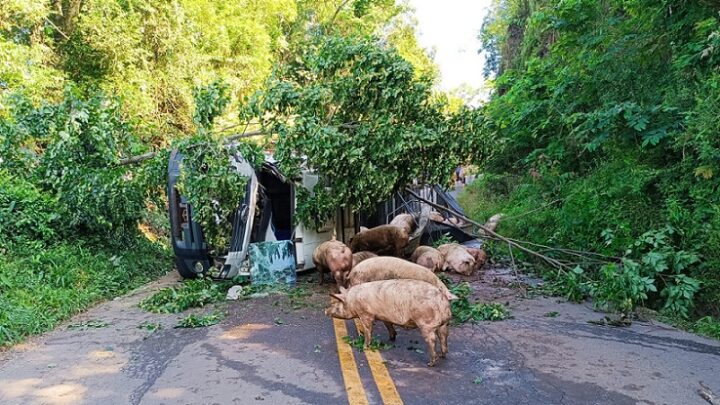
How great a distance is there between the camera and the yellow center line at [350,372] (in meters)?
3.94

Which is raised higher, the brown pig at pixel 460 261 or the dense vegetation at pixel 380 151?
the dense vegetation at pixel 380 151

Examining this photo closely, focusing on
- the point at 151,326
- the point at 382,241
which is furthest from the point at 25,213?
the point at 382,241

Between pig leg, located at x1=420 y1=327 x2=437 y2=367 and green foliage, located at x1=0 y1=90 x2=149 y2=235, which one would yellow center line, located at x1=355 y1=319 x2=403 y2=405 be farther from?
green foliage, located at x1=0 y1=90 x2=149 y2=235

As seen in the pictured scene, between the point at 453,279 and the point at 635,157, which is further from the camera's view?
the point at 453,279

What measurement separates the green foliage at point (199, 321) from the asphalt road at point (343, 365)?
13 centimetres

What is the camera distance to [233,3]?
15.6 meters

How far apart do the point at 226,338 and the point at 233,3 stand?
12.6 metres

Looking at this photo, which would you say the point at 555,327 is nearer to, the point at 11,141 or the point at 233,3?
the point at 11,141

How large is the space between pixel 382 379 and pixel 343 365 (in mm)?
505

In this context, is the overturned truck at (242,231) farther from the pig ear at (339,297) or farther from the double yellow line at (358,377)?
the double yellow line at (358,377)

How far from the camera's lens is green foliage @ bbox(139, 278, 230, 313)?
23.5ft

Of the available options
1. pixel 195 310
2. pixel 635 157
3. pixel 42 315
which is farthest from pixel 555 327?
pixel 42 315

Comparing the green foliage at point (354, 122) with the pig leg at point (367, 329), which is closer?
the pig leg at point (367, 329)

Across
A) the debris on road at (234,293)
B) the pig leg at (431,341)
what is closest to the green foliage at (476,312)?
the pig leg at (431,341)
